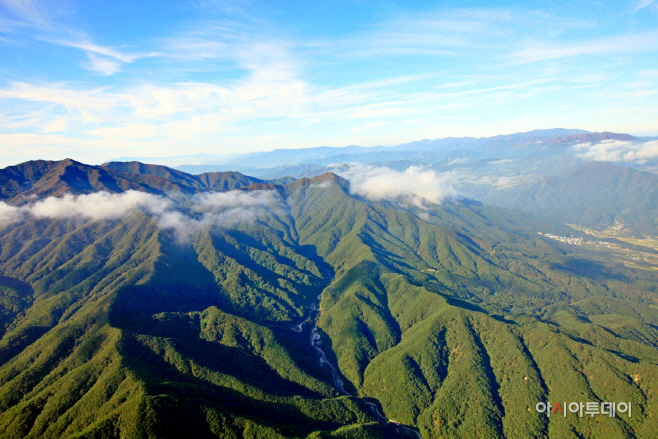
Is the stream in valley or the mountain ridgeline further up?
the mountain ridgeline

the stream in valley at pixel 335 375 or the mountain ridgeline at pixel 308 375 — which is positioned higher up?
→ the mountain ridgeline at pixel 308 375

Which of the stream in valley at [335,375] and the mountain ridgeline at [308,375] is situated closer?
the mountain ridgeline at [308,375]

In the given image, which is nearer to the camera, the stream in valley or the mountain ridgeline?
the mountain ridgeline

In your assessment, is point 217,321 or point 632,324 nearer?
point 217,321

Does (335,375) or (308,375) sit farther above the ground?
(308,375)

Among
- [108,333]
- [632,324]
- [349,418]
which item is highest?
[108,333]

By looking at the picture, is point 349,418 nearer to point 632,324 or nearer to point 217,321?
point 217,321

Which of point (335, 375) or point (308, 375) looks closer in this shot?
point (308, 375)

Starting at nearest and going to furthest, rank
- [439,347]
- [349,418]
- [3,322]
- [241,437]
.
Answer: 1. [241,437]
2. [349,418]
3. [439,347]
4. [3,322]

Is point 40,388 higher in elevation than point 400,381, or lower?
higher

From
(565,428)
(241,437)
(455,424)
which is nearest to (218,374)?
(241,437)

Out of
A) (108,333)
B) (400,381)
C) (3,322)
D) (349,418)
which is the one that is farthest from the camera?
(3,322)
